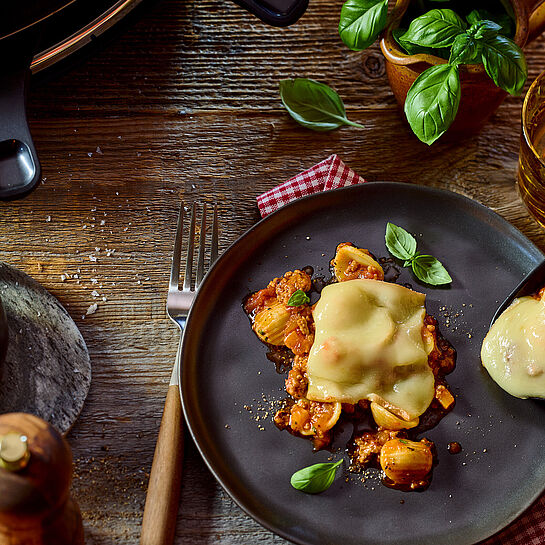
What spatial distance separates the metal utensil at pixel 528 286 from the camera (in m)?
1.29

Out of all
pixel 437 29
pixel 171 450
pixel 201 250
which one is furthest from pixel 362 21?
pixel 171 450

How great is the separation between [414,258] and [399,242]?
42mm

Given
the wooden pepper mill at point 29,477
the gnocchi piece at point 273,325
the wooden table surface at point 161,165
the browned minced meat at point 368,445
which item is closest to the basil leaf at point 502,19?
the wooden table surface at point 161,165

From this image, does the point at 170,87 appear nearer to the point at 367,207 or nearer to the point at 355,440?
the point at 367,207

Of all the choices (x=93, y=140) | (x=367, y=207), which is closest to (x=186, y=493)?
(x=367, y=207)

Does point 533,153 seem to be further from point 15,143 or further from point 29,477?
point 29,477

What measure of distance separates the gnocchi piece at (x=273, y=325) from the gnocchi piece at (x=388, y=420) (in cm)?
20

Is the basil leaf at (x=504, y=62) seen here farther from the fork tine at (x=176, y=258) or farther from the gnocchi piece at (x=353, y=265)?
the fork tine at (x=176, y=258)

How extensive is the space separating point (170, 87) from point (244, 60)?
185 mm

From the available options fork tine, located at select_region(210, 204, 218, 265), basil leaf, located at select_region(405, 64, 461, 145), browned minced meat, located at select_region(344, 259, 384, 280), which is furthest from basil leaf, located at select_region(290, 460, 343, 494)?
basil leaf, located at select_region(405, 64, 461, 145)

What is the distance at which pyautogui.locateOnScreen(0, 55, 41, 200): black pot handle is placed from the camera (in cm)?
125

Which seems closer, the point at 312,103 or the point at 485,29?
the point at 485,29

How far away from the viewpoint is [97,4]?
4.41ft

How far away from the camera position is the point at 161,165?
5.16 feet
